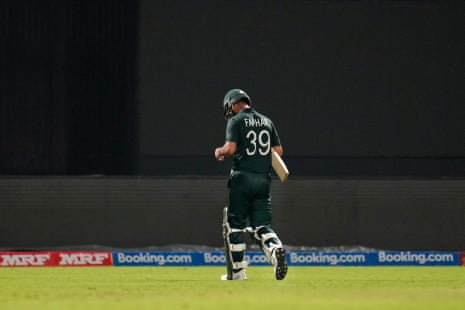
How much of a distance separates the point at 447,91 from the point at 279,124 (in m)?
2.38

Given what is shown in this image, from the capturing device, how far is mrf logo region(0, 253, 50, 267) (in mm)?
12923

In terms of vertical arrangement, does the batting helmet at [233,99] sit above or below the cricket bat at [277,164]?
above

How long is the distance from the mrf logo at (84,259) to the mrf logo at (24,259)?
185 mm

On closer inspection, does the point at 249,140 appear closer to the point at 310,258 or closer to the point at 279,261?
the point at 279,261

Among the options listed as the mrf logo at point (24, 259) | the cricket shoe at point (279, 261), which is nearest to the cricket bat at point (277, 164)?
the cricket shoe at point (279, 261)

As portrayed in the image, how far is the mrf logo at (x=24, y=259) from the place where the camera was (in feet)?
42.4

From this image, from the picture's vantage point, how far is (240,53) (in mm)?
15539

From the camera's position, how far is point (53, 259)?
13.1 meters
